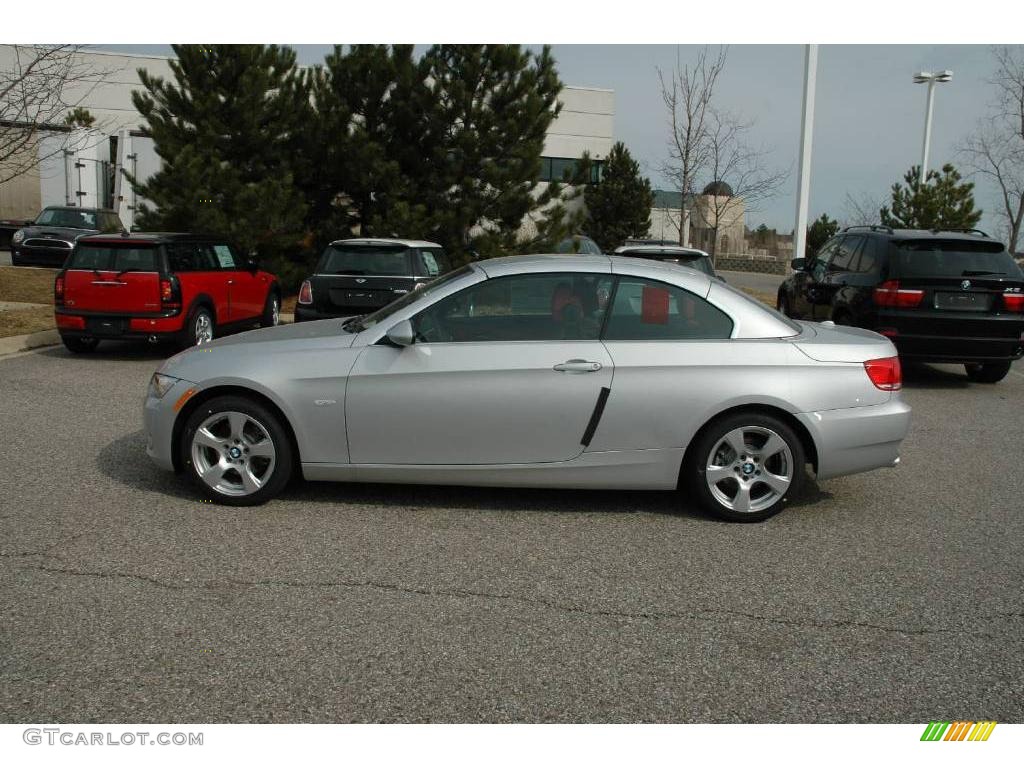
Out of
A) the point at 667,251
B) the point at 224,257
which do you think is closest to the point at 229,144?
the point at 224,257

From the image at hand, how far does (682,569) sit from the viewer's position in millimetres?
4828

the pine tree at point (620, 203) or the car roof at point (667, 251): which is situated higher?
the pine tree at point (620, 203)

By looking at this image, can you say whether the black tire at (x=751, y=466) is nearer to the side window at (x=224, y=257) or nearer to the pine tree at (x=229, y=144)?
the side window at (x=224, y=257)

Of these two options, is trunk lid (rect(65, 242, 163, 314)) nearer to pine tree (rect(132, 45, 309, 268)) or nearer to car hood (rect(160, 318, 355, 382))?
car hood (rect(160, 318, 355, 382))

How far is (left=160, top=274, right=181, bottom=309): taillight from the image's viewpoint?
11.2 meters

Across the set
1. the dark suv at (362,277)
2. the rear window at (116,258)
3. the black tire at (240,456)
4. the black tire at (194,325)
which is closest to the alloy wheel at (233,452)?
the black tire at (240,456)

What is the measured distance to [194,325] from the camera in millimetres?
11641

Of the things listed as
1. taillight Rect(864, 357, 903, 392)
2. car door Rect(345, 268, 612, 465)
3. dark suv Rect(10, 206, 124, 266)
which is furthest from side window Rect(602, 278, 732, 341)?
dark suv Rect(10, 206, 124, 266)

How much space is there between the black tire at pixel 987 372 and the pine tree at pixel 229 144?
11.8 m

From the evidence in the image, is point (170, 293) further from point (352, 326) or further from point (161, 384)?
point (352, 326)

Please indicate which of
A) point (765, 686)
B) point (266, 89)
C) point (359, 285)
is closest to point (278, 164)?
point (266, 89)

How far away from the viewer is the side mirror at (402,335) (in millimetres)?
5527
